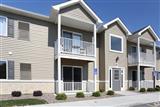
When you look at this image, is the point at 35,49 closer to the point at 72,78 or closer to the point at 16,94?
the point at 16,94

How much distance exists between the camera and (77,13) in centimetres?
2183

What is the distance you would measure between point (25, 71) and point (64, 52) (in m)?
3.49

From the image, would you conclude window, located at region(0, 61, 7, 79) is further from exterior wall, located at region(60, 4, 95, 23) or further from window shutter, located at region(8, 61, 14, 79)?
exterior wall, located at region(60, 4, 95, 23)

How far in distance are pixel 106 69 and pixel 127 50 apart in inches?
199

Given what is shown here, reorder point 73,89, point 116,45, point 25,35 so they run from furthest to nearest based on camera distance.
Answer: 1. point 116,45
2. point 73,89
3. point 25,35

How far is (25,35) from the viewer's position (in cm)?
1959

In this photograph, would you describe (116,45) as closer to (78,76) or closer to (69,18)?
(78,76)

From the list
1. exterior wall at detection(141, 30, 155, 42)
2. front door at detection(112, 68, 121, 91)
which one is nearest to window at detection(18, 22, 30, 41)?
front door at detection(112, 68, 121, 91)

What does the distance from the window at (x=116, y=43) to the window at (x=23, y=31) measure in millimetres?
9898

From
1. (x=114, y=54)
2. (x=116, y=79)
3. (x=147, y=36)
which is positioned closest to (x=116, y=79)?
(x=116, y=79)

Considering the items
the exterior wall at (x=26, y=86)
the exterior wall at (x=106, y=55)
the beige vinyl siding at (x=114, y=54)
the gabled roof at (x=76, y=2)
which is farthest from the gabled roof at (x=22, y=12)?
the beige vinyl siding at (x=114, y=54)

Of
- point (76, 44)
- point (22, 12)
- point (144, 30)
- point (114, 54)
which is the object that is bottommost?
point (114, 54)

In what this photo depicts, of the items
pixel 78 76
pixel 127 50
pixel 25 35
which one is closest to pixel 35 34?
pixel 25 35

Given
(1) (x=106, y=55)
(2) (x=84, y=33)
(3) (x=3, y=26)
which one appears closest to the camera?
(3) (x=3, y=26)
